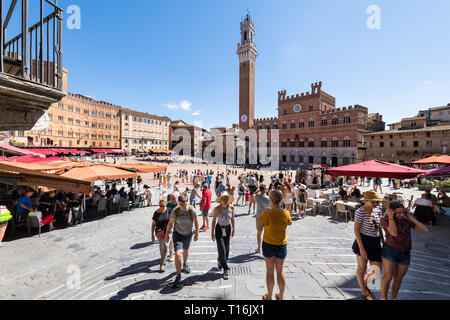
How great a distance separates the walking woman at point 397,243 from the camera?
2773 mm

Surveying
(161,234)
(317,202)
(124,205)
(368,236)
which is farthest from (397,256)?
(124,205)

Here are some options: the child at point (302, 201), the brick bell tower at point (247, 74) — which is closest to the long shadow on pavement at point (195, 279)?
the child at point (302, 201)

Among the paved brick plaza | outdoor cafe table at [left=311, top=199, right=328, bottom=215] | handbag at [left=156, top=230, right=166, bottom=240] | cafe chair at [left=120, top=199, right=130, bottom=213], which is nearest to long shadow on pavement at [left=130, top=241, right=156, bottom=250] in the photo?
the paved brick plaza

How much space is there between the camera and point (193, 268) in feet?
13.1

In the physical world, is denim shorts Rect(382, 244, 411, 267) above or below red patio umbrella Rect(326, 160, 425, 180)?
below

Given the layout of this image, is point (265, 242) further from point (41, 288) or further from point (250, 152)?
point (250, 152)

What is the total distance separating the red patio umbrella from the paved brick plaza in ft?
6.13

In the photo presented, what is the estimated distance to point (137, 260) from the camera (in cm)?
432

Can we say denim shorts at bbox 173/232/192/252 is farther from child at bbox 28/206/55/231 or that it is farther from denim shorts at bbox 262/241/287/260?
child at bbox 28/206/55/231

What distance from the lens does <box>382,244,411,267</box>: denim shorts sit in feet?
9.18
